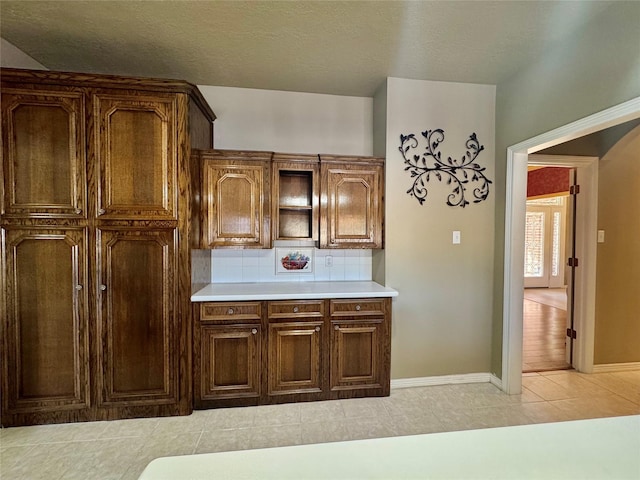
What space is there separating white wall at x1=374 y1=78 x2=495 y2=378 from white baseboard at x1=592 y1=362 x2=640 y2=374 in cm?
125

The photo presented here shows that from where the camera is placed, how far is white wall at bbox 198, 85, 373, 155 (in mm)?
2996

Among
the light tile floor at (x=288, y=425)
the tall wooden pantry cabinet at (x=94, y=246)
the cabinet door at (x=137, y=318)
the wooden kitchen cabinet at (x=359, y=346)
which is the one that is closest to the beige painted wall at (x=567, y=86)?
the light tile floor at (x=288, y=425)

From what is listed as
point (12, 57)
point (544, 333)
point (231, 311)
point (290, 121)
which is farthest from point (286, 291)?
point (544, 333)

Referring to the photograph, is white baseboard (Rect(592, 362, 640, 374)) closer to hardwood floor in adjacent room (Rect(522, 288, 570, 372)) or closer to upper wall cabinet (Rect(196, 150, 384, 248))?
hardwood floor in adjacent room (Rect(522, 288, 570, 372))

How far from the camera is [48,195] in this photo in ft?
7.21

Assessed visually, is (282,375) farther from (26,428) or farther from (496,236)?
(496,236)

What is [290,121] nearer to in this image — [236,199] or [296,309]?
[236,199]

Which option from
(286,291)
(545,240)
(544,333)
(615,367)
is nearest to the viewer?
(286,291)

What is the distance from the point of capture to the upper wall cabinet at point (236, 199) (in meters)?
2.59

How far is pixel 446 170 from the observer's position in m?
2.87

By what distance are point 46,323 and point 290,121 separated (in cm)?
253

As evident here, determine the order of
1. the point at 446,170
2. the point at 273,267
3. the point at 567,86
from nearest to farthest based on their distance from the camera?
the point at 567,86 → the point at 446,170 → the point at 273,267

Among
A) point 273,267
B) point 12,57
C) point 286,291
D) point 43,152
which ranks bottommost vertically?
point 286,291

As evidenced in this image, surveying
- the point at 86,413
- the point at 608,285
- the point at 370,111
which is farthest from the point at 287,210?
the point at 608,285
